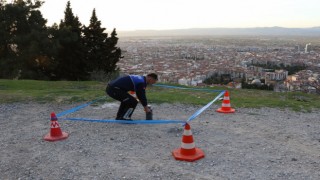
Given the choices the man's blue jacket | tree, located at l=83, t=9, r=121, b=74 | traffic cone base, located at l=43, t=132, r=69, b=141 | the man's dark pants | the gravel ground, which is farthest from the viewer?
tree, located at l=83, t=9, r=121, b=74

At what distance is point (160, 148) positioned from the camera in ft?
21.3

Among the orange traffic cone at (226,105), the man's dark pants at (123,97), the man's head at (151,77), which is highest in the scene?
the man's head at (151,77)

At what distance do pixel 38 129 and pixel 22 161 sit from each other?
2192 millimetres

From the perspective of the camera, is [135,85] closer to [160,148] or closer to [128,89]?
[128,89]

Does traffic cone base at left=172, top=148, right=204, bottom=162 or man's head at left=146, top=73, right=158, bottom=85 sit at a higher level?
man's head at left=146, top=73, right=158, bottom=85

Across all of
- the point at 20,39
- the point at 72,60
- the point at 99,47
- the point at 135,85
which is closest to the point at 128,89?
the point at 135,85

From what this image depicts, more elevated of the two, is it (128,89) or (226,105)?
(128,89)

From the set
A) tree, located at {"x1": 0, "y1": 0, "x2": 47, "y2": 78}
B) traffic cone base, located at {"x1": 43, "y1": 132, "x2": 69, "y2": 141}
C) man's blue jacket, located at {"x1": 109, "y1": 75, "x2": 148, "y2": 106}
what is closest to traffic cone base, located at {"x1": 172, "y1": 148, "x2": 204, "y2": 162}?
Result: man's blue jacket, located at {"x1": 109, "y1": 75, "x2": 148, "y2": 106}

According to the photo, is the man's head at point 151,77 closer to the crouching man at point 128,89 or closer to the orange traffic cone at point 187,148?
the crouching man at point 128,89

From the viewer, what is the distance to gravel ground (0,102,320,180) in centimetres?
536

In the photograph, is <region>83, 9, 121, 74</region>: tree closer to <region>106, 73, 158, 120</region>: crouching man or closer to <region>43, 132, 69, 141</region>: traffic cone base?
<region>106, 73, 158, 120</region>: crouching man

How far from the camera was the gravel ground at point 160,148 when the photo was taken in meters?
5.36

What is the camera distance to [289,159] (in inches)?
235

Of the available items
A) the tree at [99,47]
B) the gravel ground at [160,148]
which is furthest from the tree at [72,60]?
the gravel ground at [160,148]
